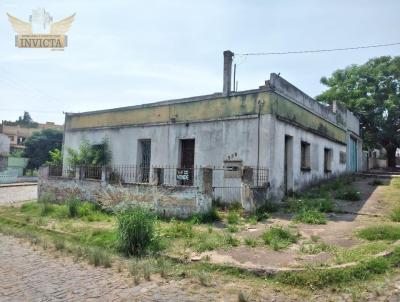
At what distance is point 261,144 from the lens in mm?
12422

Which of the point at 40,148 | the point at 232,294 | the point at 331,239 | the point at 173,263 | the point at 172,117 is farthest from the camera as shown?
the point at 40,148

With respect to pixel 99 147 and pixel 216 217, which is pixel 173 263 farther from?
pixel 99 147

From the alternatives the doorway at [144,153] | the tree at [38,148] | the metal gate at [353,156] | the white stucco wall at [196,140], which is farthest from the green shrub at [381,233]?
the tree at [38,148]

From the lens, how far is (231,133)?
13.3 m

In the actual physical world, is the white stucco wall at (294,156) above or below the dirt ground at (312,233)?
above

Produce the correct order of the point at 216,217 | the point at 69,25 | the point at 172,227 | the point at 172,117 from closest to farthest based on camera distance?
the point at 172,227 < the point at 216,217 < the point at 69,25 < the point at 172,117

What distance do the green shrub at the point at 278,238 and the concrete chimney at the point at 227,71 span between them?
23.5 ft

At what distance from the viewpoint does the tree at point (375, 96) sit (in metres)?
25.5

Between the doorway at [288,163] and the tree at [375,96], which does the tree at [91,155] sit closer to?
the doorway at [288,163]

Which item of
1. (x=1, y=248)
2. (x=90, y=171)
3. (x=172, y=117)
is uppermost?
(x=172, y=117)

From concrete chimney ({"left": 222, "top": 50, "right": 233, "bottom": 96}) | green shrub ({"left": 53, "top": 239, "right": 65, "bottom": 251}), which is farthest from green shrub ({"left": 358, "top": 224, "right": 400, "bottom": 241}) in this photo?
concrete chimney ({"left": 222, "top": 50, "right": 233, "bottom": 96})

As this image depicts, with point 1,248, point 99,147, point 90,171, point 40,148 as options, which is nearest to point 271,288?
point 1,248

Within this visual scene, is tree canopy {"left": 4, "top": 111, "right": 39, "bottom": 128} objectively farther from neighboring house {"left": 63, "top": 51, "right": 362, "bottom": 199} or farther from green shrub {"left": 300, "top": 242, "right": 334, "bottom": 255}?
green shrub {"left": 300, "top": 242, "right": 334, "bottom": 255}

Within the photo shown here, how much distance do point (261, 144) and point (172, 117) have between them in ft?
14.9
